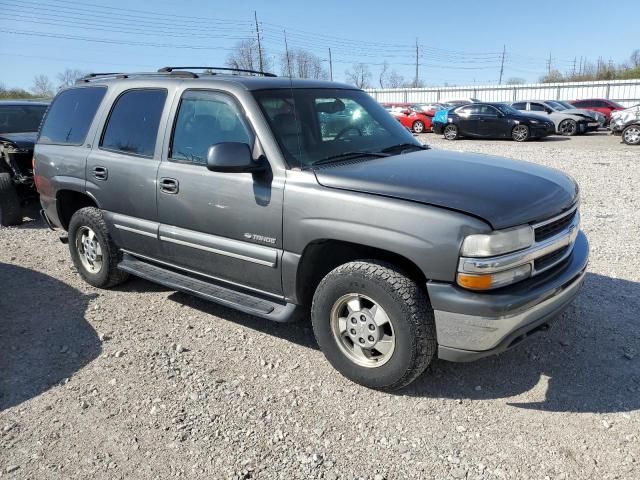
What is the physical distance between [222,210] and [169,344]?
116cm

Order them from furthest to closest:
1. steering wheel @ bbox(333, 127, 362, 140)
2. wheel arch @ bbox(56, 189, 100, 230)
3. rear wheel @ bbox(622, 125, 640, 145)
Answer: rear wheel @ bbox(622, 125, 640, 145)
wheel arch @ bbox(56, 189, 100, 230)
steering wheel @ bbox(333, 127, 362, 140)

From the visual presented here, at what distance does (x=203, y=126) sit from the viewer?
3.90 m

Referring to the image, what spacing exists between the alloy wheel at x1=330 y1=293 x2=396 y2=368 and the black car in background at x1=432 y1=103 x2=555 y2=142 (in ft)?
60.8

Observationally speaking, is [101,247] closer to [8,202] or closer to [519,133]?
[8,202]

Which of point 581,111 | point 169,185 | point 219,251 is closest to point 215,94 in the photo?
point 169,185

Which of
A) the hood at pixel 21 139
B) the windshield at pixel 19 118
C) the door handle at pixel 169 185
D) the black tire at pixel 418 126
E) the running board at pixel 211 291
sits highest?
the windshield at pixel 19 118

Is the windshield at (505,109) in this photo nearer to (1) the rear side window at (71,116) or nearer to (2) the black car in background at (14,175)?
(2) the black car in background at (14,175)

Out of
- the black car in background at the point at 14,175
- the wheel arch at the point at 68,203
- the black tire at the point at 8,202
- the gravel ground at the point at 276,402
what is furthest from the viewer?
the black car in background at the point at 14,175

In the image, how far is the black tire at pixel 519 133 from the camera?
1964cm

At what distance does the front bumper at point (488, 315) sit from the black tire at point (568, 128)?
22.3 metres

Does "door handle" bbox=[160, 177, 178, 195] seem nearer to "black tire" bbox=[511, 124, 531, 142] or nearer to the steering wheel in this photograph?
the steering wheel

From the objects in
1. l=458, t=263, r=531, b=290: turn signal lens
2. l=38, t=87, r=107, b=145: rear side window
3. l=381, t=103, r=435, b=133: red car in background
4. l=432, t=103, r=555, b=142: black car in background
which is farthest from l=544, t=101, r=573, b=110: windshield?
l=458, t=263, r=531, b=290: turn signal lens

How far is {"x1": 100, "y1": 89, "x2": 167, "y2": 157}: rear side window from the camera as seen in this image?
166 inches

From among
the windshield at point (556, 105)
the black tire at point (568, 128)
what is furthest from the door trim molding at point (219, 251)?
the windshield at point (556, 105)
